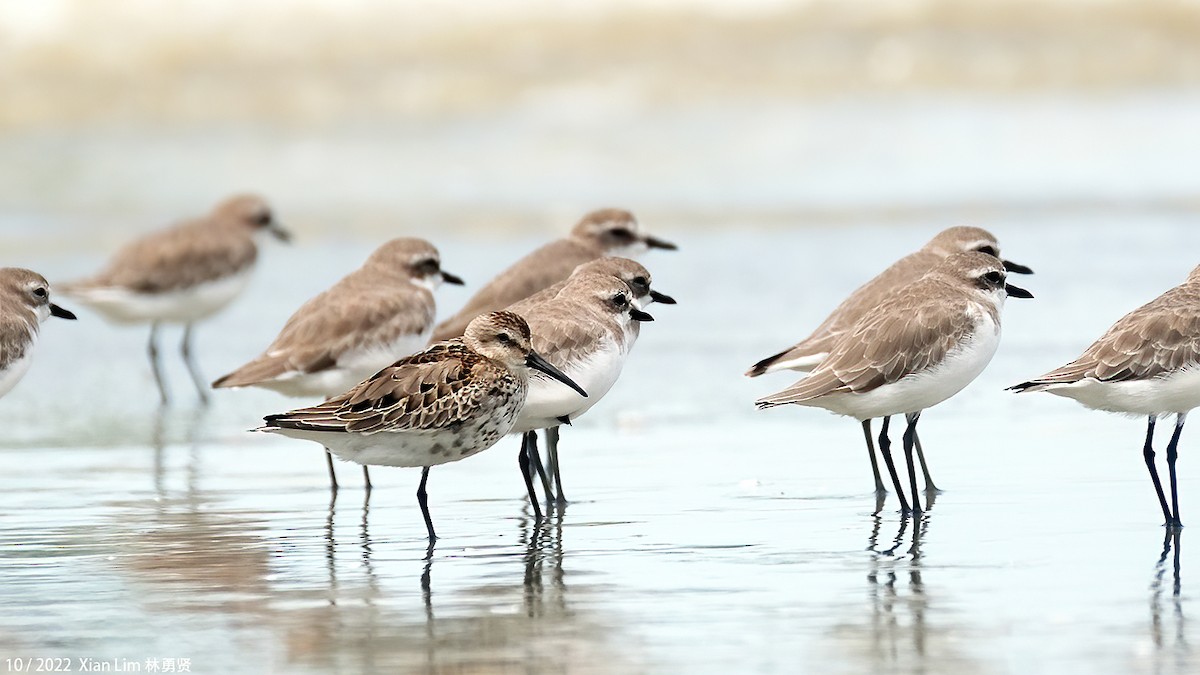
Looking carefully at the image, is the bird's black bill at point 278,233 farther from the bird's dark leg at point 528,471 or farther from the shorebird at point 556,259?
the bird's dark leg at point 528,471

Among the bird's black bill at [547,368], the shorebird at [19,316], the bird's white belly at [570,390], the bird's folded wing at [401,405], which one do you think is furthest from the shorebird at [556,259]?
the bird's folded wing at [401,405]

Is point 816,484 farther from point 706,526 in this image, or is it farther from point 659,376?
point 659,376

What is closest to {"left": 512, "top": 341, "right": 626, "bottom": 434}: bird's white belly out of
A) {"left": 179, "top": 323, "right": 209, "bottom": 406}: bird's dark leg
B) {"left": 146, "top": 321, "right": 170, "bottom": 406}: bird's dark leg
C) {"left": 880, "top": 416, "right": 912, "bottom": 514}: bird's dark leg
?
{"left": 880, "top": 416, "right": 912, "bottom": 514}: bird's dark leg

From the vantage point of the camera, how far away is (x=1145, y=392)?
7055mm

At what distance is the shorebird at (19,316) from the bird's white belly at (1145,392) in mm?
4773

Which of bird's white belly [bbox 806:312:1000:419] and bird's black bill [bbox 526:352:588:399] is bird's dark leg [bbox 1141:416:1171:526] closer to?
bird's white belly [bbox 806:312:1000:419]

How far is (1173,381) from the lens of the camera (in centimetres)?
702

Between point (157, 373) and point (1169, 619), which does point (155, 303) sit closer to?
point (157, 373)

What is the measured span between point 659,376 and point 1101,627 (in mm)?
6178

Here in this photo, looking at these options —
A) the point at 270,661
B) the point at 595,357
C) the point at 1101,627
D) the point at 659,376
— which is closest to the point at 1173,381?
the point at 1101,627

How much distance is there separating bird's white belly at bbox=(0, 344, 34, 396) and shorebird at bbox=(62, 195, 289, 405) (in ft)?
12.6

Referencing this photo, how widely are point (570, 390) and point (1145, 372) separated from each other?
2.35 m

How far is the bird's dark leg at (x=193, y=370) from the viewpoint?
38.5 ft

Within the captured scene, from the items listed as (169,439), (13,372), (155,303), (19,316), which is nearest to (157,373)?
(155,303)
